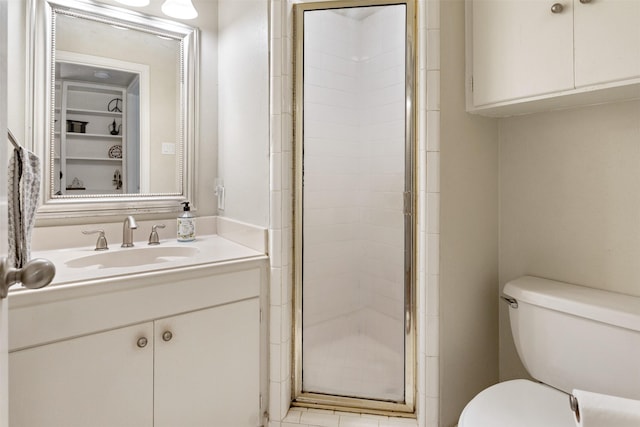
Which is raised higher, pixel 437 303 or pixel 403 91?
pixel 403 91

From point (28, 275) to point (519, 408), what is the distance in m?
1.32

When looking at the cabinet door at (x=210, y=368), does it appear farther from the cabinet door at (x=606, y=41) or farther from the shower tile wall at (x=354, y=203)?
the cabinet door at (x=606, y=41)

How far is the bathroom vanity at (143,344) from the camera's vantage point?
3.16ft

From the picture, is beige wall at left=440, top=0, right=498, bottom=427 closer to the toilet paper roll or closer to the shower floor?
the shower floor

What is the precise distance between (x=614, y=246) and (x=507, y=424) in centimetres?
77

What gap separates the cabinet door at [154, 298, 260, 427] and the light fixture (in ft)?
4.75

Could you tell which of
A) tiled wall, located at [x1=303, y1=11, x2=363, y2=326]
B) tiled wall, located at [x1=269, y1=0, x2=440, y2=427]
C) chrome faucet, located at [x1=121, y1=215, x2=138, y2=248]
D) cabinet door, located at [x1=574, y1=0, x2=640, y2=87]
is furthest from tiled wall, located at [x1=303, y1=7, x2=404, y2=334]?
chrome faucet, located at [x1=121, y1=215, x2=138, y2=248]

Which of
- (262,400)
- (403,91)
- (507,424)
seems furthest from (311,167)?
(507,424)

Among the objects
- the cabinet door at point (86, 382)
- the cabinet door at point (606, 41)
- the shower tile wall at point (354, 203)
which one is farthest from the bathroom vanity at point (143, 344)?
the cabinet door at point (606, 41)

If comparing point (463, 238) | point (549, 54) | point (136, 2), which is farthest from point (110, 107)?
point (549, 54)

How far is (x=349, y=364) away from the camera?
1.74 meters

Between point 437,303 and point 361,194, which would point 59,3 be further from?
point 437,303

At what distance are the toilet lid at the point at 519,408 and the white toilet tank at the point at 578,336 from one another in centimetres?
9

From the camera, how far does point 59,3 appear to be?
1.46 m
